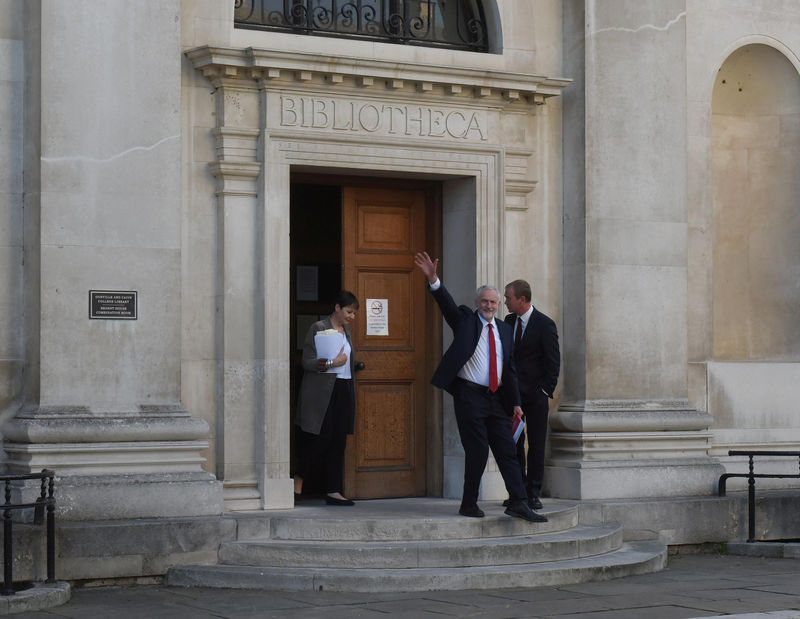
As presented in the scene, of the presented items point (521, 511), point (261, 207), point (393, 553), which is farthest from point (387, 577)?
point (261, 207)

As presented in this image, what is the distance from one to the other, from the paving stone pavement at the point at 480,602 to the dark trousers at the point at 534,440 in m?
1.43

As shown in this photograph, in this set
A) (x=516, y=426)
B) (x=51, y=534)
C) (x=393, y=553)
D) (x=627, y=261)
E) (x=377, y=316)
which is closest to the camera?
(x=51, y=534)

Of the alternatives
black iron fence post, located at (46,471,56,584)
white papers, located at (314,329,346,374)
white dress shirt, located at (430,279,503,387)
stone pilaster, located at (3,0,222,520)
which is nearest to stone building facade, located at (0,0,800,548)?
stone pilaster, located at (3,0,222,520)

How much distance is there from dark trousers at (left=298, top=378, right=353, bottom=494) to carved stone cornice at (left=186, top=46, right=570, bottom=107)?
2551mm

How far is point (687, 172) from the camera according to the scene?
46.4ft

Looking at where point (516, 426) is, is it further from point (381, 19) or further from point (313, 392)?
point (381, 19)

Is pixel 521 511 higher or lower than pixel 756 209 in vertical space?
lower

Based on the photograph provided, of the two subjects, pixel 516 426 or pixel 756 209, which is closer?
pixel 516 426

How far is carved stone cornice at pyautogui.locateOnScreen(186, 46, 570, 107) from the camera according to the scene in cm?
1189

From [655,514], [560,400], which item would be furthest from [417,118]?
→ [655,514]

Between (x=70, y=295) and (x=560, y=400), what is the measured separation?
4817 millimetres

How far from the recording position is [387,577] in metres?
10.2

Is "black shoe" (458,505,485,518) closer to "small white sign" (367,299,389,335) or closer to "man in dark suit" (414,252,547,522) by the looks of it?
"man in dark suit" (414,252,547,522)

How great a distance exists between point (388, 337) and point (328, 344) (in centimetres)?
106
